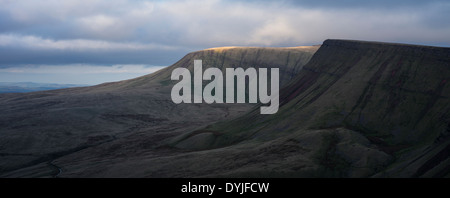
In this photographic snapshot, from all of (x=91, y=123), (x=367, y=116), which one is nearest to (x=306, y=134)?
(x=367, y=116)

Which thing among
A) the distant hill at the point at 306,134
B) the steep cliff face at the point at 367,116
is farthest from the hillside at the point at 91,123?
the steep cliff face at the point at 367,116

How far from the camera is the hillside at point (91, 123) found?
70.9 meters

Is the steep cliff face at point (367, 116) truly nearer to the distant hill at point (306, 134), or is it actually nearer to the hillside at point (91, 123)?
the distant hill at point (306, 134)

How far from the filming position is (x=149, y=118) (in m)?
114

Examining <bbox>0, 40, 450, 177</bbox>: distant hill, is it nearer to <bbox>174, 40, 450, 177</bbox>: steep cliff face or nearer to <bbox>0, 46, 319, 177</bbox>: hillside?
<bbox>174, 40, 450, 177</bbox>: steep cliff face

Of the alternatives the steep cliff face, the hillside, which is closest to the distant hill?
the steep cliff face

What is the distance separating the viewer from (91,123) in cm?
9906

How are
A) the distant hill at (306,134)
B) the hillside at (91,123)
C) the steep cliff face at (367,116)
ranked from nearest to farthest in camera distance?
the steep cliff face at (367,116), the distant hill at (306,134), the hillside at (91,123)

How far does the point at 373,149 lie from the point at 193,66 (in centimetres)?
15507

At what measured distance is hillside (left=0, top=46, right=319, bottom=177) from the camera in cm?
7088

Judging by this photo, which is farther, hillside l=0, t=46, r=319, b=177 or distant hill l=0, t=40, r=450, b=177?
hillside l=0, t=46, r=319, b=177

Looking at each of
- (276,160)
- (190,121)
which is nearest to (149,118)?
(190,121)

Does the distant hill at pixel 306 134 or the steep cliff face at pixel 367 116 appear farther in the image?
the distant hill at pixel 306 134
